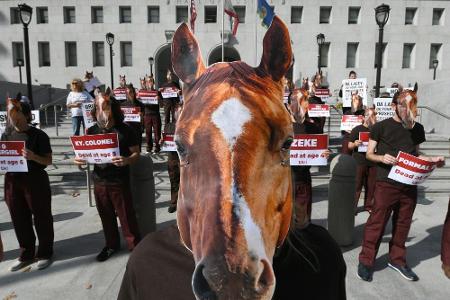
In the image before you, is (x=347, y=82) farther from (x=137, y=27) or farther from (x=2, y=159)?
(x=137, y=27)

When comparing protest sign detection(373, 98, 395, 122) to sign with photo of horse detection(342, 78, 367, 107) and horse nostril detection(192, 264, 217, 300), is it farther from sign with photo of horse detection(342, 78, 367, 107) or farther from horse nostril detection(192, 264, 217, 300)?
horse nostril detection(192, 264, 217, 300)

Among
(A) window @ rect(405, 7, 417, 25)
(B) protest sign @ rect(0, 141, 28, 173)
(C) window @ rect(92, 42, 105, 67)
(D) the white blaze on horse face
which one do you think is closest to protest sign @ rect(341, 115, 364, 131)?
(B) protest sign @ rect(0, 141, 28, 173)

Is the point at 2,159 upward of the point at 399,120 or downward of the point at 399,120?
downward

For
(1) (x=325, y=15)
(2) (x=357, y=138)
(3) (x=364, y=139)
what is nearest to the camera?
(3) (x=364, y=139)

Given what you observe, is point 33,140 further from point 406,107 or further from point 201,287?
point 406,107

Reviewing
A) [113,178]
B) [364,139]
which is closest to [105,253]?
[113,178]

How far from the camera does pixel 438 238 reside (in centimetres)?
604

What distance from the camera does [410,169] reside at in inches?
168

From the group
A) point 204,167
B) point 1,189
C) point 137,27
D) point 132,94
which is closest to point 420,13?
point 137,27

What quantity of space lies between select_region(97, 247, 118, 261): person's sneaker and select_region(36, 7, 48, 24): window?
3555cm

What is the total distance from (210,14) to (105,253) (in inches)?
1207

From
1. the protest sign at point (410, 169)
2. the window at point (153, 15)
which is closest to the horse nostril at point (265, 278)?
the protest sign at point (410, 169)

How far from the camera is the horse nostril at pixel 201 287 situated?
88cm

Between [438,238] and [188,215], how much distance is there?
21.4 feet
